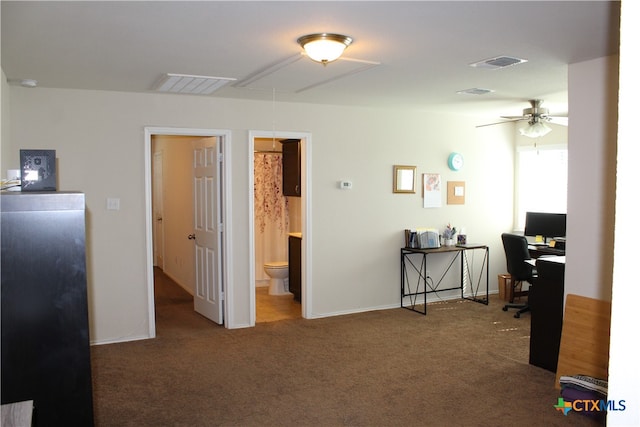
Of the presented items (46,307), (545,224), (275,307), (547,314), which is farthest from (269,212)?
(46,307)

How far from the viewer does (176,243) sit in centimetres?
791

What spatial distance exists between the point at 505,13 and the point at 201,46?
1835 millimetres

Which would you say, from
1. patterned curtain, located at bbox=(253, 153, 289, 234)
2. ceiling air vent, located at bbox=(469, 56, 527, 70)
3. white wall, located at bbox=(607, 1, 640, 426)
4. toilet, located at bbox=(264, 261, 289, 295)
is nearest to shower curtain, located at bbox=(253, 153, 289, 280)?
patterned curtain, located at bbox=(253, 153, 289, 234)

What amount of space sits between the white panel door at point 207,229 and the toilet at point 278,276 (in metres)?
1.20

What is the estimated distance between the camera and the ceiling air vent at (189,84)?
14.2 feet

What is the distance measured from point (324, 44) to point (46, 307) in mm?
2106

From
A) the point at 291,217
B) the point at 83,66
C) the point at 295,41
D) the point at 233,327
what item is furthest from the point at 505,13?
the point at 291,217

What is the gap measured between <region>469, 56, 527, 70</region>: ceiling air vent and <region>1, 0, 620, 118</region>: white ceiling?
86mm

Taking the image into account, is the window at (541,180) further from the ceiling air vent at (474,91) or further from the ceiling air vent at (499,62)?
the ceiling air vent at (499,62)

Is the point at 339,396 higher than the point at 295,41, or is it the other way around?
the point at 295,41

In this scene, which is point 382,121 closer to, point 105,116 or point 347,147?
point 347,147

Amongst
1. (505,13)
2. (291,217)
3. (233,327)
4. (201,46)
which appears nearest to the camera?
(505,13)

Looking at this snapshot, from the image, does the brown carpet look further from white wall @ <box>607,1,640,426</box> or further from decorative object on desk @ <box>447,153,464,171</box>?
white wall @ <box>607,1,640,426</box>

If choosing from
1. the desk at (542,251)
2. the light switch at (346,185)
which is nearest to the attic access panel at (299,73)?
the light switch at (346,185)
